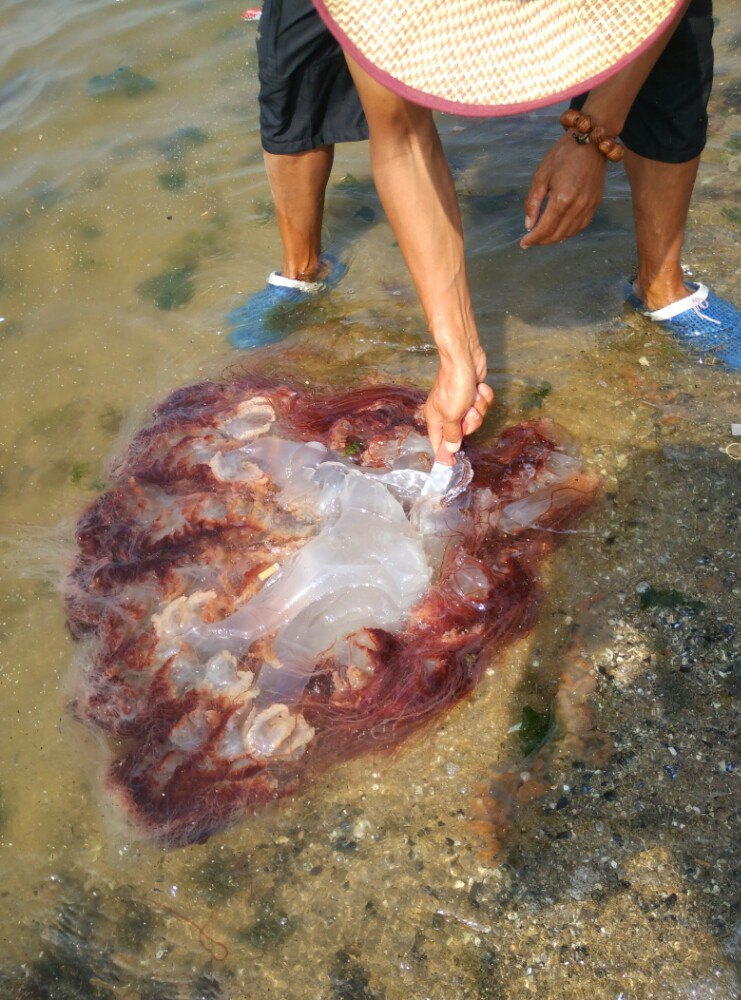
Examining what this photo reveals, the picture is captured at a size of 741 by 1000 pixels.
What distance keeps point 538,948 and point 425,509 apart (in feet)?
5.14

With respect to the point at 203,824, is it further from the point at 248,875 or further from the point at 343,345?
the point at 343,345

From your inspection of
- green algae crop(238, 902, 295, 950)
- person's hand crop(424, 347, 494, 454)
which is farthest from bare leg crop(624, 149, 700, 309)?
green algae crop(238, 902, 295, 950)

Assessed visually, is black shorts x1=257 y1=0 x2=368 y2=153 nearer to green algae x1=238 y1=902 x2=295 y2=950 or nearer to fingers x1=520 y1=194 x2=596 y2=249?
fingers x1=520 y1=194 x2=596 y2=249

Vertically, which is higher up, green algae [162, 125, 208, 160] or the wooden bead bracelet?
the wooden bead bracelet

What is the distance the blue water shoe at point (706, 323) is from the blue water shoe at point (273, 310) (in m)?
1.85

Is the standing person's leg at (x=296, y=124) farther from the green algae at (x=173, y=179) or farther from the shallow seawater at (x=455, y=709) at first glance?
the green algae at (x=173, y=179)

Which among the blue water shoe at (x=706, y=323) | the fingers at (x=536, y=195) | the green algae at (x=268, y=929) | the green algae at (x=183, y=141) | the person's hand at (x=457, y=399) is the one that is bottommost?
the green algae at (x=268, y=929)

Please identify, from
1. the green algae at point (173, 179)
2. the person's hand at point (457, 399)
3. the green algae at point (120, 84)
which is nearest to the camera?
the person's hand at point (457, 399)

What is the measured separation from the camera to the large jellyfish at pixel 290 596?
291 cm

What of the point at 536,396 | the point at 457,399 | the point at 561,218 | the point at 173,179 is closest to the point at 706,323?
the point at 536,396

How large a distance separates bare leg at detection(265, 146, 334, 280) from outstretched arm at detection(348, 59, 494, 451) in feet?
3.92

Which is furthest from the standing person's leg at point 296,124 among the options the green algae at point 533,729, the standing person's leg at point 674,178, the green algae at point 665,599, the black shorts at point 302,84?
the green algae at point 533,729

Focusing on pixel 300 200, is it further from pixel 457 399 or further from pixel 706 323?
pixel 706 323

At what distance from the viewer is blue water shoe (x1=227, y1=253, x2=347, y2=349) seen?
4410 millimetres
